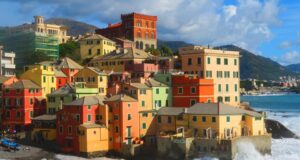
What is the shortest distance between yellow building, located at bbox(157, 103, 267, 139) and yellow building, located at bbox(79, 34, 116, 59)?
44.6 m

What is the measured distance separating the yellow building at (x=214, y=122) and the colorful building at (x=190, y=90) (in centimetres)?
504

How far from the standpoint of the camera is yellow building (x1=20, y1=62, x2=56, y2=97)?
91750mm

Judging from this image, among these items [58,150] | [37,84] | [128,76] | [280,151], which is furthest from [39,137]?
[280,151]

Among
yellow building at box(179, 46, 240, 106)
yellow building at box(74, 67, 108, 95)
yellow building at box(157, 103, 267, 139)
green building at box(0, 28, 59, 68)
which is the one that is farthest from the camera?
green building at box(0, 28, 59, 68)

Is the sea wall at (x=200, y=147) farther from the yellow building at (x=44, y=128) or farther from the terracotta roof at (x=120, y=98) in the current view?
the yellow building at (x=44, y=128)

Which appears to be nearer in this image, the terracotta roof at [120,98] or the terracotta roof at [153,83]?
the terracotta roof at [120,98]

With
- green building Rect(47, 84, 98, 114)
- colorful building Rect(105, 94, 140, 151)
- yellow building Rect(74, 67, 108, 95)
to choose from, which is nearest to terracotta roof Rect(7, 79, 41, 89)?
green building Rect(47, 84, 98, 114)

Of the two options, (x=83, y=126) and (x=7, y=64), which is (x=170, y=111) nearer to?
(x=83, y=126)

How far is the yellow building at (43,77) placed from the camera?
9175 cm

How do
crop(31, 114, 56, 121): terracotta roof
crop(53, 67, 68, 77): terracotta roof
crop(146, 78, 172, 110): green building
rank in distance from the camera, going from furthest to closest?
crop(53, 67, 68, 77): terracotta roof → crop(146, 78, 172, 110): green building → crop(31, 114, 56, 121): terracotta roof

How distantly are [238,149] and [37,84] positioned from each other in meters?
37.7

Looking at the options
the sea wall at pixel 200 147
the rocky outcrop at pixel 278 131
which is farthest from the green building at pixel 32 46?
the sea wall at pixel 200 147

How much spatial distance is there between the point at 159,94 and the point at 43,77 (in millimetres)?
20911

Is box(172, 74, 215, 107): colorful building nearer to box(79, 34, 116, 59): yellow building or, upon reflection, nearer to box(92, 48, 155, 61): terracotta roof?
box(92, 48, 155, 61): terracotta roof
